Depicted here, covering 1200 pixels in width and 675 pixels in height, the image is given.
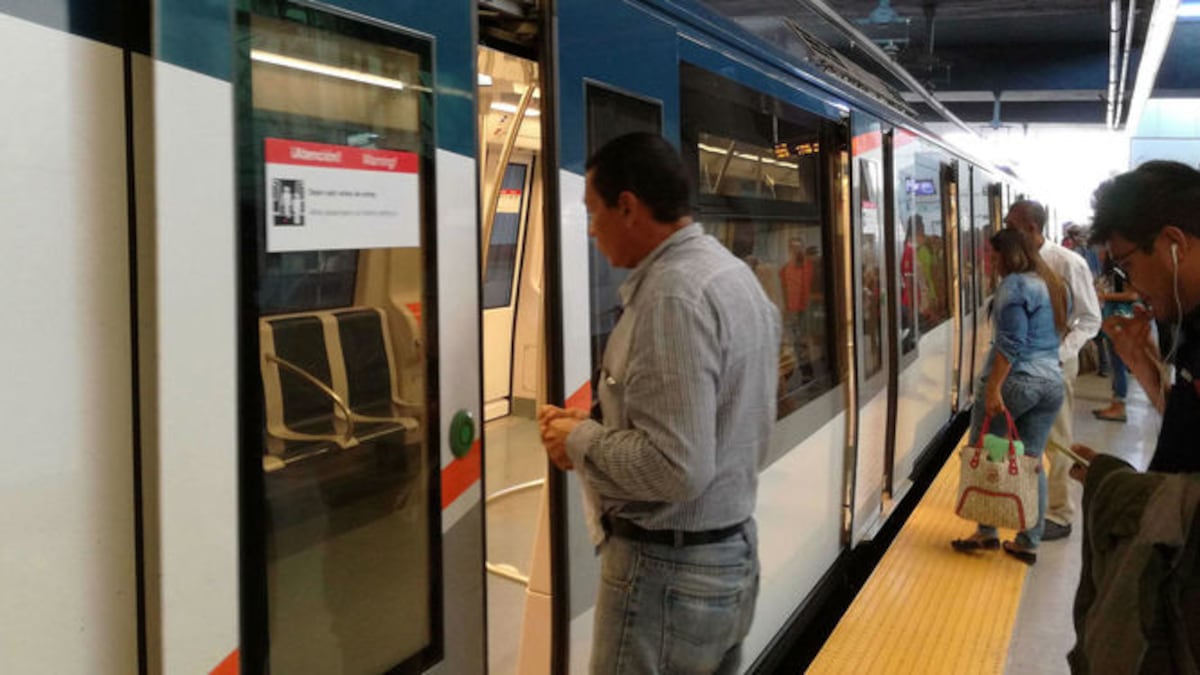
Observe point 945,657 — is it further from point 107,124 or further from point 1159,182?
point 107,124

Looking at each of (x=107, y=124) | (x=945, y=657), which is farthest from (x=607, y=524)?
(x=945, y=657)

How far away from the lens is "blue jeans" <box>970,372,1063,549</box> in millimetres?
5062

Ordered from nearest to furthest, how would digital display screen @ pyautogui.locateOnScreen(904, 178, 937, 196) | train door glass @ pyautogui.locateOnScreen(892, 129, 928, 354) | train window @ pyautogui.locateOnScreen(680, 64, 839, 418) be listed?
train window @ pyautogui.locateOnScreen(680, 64, 839, 418), train door glass @ pyautogui.locateOnScreen(892, 129, 928, 354), digital display screen @ pyautogui.locateOnScreen(904, 178, 937, 196)

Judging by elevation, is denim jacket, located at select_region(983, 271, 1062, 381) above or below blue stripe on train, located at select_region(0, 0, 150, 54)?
below

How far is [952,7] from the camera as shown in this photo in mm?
11820

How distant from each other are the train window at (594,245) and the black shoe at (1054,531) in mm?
4083

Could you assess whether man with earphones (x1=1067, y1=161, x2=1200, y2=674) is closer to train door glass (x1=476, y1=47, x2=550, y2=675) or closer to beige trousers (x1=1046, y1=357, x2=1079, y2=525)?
train door glass (x1=476, y1=47, x2=550, y2=675)

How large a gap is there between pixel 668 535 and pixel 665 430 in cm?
27

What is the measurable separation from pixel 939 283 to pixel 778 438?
4473mm

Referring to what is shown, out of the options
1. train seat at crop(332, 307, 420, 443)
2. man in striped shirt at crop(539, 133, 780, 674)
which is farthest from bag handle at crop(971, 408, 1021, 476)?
train seat at crop(332, 307, 420, 443)

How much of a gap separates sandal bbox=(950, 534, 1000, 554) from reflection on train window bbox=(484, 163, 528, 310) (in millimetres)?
4515

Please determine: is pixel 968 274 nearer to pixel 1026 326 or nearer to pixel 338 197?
pixel 1026 326

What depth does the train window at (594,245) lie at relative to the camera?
8.12ft

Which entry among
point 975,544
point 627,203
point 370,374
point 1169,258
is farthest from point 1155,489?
point 975,544
